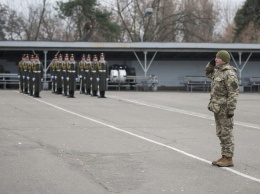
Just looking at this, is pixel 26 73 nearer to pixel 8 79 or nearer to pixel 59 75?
pixel 59 75

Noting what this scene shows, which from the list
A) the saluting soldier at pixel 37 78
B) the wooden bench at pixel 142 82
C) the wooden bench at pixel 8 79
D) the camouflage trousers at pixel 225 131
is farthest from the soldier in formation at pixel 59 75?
the camouflage trousers at pixel 225 131

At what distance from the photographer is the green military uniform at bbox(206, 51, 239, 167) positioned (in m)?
9.28

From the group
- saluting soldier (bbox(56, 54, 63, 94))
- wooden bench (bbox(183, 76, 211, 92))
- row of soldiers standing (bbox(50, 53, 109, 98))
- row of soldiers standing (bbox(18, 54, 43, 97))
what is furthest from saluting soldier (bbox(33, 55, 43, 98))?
wooden bench (bbox(183, 76, 211, 92))

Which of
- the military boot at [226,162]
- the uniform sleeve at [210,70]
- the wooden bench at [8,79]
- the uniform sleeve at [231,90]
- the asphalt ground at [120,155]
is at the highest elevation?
the uniform sleeve at [210,70]

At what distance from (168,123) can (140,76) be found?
23.5 m

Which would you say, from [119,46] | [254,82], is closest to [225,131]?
[119,46]

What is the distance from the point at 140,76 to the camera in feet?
131

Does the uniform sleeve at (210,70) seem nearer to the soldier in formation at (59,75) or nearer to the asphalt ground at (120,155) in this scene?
the asphalt ground at (120,155)

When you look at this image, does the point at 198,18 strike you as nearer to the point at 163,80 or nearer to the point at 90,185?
the point at 163,80

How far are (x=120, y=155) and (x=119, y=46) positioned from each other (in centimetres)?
2753

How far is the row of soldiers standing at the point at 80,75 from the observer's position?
28.1 meters

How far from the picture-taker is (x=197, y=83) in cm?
4059

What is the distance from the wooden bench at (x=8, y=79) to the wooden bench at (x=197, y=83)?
38.9ft

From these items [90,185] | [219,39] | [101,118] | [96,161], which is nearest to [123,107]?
[101,118]
